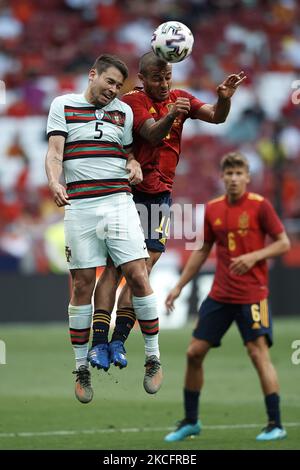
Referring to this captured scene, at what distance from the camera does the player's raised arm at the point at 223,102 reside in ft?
24.4

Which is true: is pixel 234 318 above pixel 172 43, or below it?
below

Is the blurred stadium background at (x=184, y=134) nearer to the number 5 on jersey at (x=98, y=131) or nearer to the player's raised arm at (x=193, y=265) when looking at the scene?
the player's raised arm at (x=193, y=265)

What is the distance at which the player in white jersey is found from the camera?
7.53 metres

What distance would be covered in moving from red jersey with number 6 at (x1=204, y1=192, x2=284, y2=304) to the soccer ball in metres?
3.17

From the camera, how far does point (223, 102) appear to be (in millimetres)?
7602

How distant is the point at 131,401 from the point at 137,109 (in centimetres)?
582

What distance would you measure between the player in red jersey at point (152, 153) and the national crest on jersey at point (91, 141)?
0.18 m

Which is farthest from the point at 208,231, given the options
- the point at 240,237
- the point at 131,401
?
the point at 131,401

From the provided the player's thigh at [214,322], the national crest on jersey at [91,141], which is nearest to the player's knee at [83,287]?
the national crest on jersey at [91,141]

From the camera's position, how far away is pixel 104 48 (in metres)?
23.0

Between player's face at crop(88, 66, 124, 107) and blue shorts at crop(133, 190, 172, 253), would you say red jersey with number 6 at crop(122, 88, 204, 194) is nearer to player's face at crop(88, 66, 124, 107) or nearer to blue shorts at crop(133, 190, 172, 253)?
blue shorts at crop(133, 190, 172, 253)

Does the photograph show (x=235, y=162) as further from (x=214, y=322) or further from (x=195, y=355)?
(x=195, y=355)

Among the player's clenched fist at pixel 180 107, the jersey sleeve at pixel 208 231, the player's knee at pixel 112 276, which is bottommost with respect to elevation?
Answer: the player's knee at pixel 112 276
